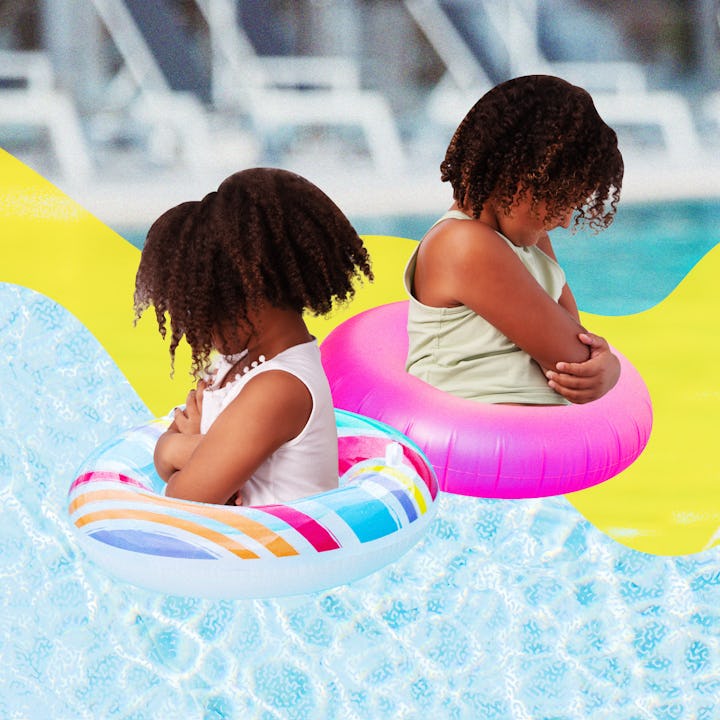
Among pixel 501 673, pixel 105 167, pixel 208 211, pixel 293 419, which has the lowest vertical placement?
pixel 501 673

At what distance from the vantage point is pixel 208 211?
6.93 ft

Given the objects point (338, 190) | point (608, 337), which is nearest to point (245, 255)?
point (608, 337)

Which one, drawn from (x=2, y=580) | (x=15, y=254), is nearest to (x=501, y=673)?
(x=2, y=580)

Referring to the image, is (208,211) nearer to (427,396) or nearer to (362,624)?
(427,396)

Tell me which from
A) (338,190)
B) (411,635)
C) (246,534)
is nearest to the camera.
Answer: (246,534)

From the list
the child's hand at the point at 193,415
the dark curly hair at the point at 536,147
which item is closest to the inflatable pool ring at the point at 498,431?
the dark curly hair at the point at 536,147

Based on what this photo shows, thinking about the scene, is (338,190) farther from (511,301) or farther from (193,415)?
(193,415)

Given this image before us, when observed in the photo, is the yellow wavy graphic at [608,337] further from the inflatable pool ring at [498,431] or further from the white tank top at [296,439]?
the white tank top at [296,439]

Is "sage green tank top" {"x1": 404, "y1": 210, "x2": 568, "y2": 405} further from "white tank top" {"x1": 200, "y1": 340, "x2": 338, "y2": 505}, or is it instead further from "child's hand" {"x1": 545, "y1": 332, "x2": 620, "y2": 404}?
"white tank top" {"x1": 200, "y1": 340, "x2": 338, "y2": 505}

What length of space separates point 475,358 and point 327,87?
2255 millimetres

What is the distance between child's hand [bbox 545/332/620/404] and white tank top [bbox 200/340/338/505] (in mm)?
719

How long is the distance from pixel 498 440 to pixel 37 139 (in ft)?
8.59

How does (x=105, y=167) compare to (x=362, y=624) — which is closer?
(x=362, y=624)

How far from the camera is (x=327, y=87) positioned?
4707mm
